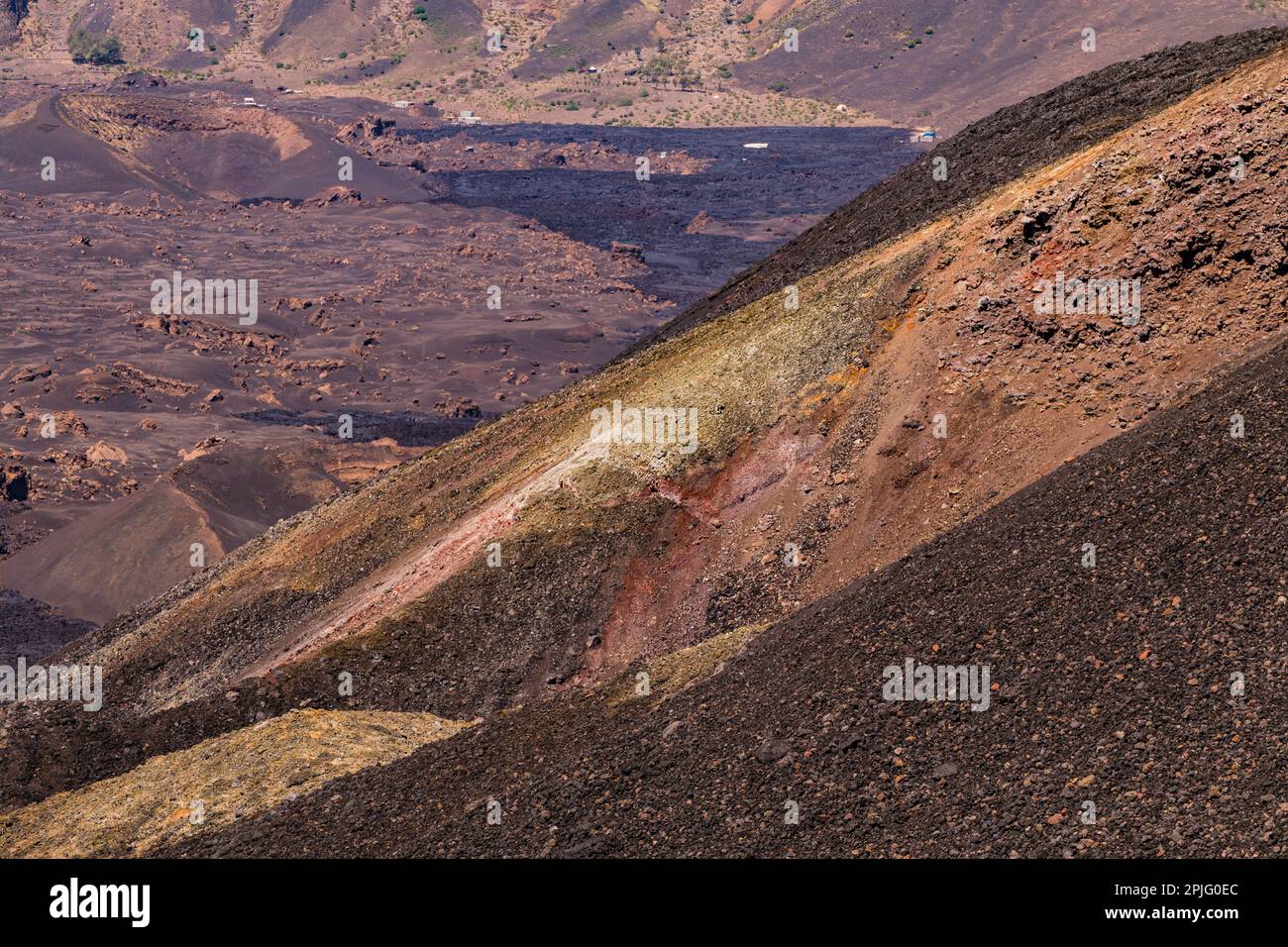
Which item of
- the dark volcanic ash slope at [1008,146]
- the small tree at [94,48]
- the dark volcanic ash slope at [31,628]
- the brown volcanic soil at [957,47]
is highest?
the small tree at [94,48]

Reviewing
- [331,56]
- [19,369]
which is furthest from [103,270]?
[331,56]

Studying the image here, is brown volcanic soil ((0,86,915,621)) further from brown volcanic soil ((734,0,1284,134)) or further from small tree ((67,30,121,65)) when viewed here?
small tree ((67,30,121,65))

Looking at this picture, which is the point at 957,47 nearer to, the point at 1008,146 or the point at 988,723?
the point at 1008,146

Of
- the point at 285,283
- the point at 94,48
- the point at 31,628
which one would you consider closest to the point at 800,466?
the point at 31,628

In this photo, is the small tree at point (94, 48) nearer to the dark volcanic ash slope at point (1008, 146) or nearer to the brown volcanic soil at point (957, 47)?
the brown volcanic soil at point (957, 47)

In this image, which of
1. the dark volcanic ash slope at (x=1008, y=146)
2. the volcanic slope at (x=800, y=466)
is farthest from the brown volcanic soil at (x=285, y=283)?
the dark volcanic ash slope at (x=1008, y=146)
